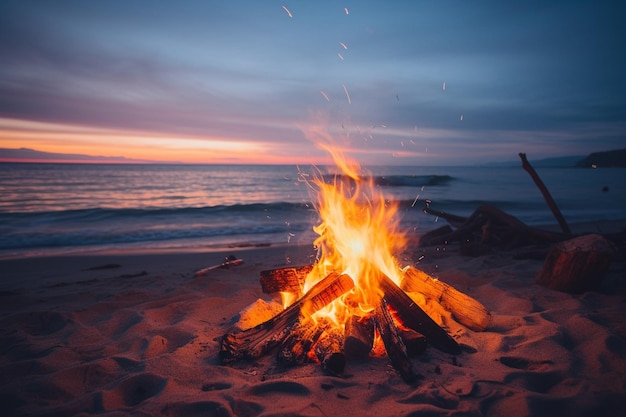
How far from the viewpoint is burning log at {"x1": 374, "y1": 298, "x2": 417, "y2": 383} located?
127 inches

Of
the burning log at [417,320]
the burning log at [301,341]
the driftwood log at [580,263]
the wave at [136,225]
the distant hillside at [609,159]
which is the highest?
the distant hillside at [609,159]

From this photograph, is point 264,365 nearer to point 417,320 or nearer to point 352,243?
point 417,320

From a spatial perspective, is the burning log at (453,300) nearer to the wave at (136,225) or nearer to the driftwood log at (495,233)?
the driftwood log at (495,233)

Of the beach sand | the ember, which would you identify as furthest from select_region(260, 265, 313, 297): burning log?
the beach sand

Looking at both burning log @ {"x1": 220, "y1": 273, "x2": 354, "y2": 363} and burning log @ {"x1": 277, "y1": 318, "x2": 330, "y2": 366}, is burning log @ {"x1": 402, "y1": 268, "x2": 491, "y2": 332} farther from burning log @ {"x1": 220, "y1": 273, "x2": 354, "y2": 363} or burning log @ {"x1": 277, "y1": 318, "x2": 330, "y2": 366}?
burning log @ {"x1": 277, "y1": 318, "x2": 330, "y2": 366}

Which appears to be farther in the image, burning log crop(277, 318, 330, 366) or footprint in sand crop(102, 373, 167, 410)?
burning log crop(277, 318, 330, 366)

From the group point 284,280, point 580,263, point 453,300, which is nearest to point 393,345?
point 453,300

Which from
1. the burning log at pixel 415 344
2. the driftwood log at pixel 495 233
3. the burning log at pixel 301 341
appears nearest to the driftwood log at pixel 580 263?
the driftwood log at pixel 495 233

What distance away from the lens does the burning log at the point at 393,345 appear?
322 centimetres

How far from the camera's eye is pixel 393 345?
3.40 meters

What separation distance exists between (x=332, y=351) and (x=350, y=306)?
94 cm

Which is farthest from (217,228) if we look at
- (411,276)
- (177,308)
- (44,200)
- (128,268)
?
(44,200)

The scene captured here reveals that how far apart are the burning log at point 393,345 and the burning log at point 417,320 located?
0.65 ft

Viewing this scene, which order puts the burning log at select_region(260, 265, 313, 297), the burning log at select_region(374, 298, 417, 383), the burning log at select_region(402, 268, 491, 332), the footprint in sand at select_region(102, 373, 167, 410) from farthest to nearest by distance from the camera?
1. the burning log at select_region(260, 265, 313, 297)
2. the burning log at select_region(402, 268, 491, 332)
3. the burning log at select_region(374, 298, 417, 383)
4. the footprint in sand at select_region(102, 373, 167, 410)
